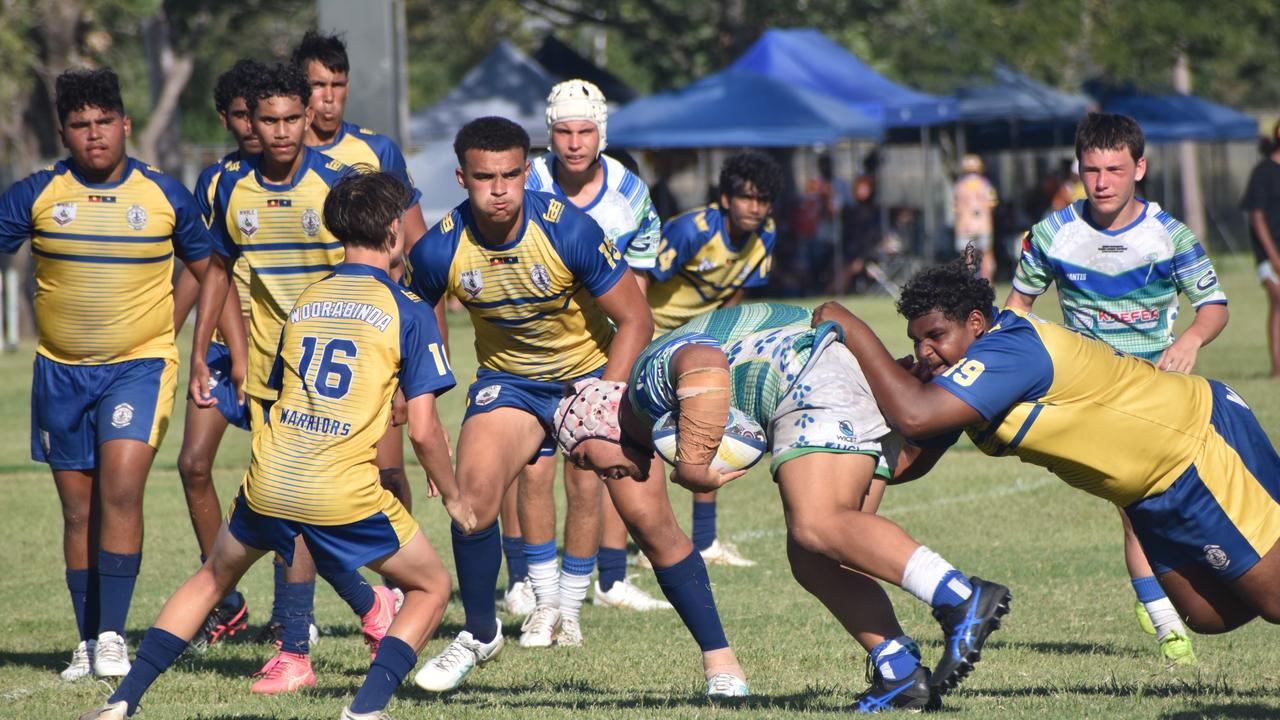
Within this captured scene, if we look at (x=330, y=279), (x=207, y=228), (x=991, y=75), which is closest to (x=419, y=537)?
(x=330, y=279)

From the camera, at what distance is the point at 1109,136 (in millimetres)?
6711

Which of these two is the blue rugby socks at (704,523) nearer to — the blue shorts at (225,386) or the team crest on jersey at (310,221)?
the blue shorts at (225,386)

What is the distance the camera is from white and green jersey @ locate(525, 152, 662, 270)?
7633mm

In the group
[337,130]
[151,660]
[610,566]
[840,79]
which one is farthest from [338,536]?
[840,79]

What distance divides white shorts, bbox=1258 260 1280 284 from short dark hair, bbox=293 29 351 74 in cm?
1005

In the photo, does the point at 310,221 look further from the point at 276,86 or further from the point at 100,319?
the point at 100,319

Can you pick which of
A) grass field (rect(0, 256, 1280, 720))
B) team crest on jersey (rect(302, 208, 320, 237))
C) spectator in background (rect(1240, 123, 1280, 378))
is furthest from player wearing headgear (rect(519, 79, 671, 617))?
spectator in background (rect(1240, 123, 1280, 378))

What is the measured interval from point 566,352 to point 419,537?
4.64 ft

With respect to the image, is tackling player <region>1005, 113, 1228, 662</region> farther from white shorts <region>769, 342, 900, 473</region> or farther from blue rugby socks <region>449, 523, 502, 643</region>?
blue rugby socks <region>449, 523, 502, 643</region>

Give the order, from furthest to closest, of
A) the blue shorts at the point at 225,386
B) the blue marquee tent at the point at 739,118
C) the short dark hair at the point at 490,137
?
the blue marquee tent at the point at 739,118, the blue shorts at the point at 225,386, the short dark hair at the point at 490,137

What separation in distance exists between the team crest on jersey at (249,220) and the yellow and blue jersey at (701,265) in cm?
253

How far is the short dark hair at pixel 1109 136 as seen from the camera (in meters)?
6.71

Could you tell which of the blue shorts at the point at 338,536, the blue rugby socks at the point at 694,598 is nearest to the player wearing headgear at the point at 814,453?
the blue rugby socks at the point at 694,598

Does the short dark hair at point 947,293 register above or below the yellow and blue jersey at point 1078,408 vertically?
above
